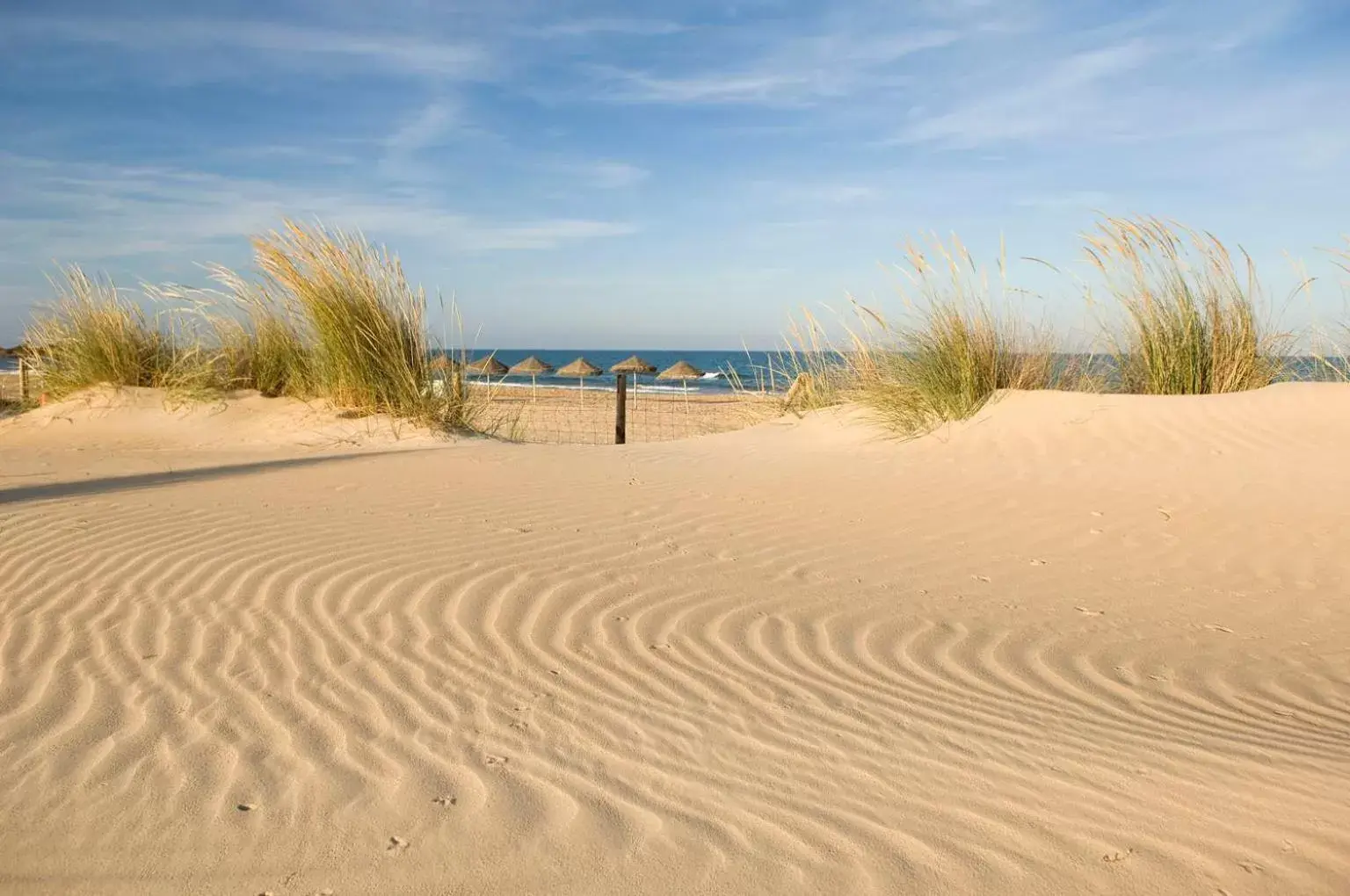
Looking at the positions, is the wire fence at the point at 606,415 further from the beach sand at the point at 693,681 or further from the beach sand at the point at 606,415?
the beach sand at the point at 693,681

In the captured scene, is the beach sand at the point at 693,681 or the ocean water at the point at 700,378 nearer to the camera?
the beach sand at the point at 693,681

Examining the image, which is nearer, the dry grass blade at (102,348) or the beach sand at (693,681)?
the beach sand at (693,681)

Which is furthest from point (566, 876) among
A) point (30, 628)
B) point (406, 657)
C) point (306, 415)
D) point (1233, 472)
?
point (306, 415)

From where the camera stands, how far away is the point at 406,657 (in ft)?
10.7

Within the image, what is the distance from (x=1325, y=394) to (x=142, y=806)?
7.24 m

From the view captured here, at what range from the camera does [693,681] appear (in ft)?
10.1

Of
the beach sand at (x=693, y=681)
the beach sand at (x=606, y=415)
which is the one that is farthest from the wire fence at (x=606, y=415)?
the beach sand at (x=693, y=681)

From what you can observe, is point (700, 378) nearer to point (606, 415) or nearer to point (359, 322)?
point (606, 415)

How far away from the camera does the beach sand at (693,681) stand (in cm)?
199

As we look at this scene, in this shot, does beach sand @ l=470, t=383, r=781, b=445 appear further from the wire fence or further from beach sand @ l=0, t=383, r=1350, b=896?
beach sand @ l=0, t=383, r=1350, b=896

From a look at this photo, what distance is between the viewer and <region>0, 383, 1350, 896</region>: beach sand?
199 cm

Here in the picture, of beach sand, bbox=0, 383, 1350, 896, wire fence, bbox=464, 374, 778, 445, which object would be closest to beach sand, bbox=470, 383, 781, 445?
wire fence, bbox=464, 374, 778, 445

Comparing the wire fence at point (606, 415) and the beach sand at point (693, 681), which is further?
the wire fence at point (606, 415)

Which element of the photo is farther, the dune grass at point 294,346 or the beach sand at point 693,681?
the dune grass at point 294,346
